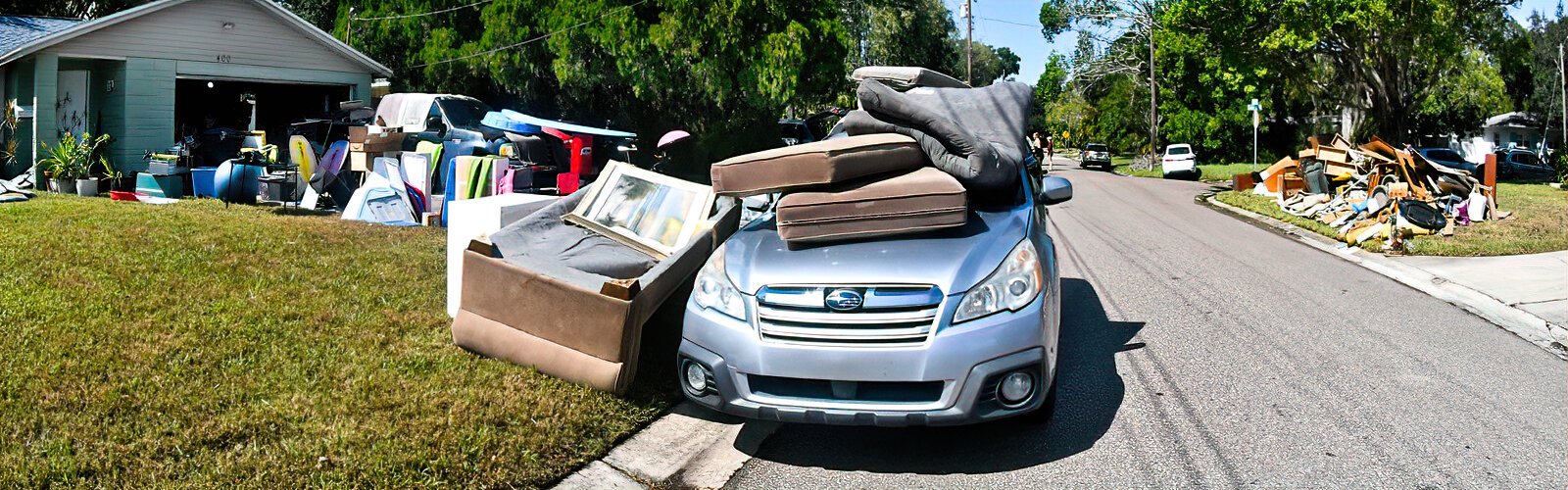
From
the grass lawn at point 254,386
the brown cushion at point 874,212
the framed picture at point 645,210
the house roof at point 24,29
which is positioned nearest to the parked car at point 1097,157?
the house roof at point 24,29

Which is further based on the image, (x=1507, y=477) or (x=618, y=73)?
(x=618, y=73)

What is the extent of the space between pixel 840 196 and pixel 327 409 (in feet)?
8.48

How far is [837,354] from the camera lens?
4938 mm

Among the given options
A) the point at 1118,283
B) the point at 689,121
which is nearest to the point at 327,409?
the point at 1118,283

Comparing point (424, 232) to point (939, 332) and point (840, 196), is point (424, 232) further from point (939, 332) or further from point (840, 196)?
point (939, 332)

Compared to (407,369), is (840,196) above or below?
above

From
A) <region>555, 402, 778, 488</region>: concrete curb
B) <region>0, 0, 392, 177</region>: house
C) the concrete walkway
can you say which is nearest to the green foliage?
<region>0, 0, 392, 177</region>: house

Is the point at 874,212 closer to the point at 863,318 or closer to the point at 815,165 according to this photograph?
the point at 815,165

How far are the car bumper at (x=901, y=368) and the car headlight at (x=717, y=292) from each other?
0.10 m

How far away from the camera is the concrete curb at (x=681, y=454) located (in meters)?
5.07

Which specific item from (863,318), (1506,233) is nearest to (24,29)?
(863,318)

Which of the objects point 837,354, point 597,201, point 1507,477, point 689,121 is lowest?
point 1507,477

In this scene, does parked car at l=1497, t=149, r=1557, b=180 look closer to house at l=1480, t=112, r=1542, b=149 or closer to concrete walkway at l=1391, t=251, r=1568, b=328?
concrete walkway at l=1391, t=251, r=1568, b=328

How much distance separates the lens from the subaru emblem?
505cm
